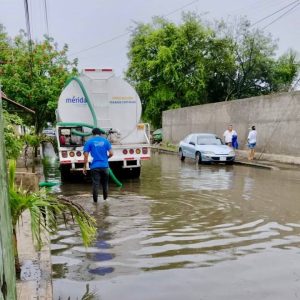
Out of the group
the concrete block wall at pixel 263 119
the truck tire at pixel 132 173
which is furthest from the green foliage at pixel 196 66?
the truck tire at pixel 132 173

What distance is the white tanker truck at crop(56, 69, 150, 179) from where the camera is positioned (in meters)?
13.9

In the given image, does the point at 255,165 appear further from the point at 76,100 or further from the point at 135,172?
the point at 76,100

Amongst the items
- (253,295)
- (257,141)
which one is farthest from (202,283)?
(257,141)

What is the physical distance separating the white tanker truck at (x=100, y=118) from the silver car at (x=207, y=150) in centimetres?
639

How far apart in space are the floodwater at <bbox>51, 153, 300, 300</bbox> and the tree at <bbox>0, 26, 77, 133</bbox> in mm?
10761

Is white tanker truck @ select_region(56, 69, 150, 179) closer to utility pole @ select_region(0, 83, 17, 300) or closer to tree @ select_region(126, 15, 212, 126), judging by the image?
utility pole @ select_region(0, 83, 17, 300)

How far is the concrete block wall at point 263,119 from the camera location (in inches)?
806

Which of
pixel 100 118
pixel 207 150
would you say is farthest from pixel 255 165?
pixel 100 118

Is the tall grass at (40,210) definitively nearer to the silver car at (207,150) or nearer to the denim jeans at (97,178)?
the denim jeans at (97,178)

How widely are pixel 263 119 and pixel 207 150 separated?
393cm

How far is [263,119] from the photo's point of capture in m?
22.9

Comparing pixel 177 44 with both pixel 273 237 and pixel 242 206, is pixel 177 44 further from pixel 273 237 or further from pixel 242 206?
pixel 273 237

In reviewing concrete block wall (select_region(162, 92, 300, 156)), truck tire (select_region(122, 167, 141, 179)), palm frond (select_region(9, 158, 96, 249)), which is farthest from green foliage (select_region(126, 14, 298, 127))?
palm frond (select_region(9, 158, 96, 249))

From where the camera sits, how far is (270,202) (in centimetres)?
1071
